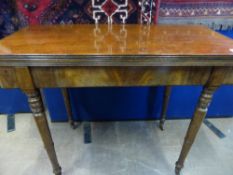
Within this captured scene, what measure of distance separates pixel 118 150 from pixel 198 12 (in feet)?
3.24

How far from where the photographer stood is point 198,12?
3.54 ft

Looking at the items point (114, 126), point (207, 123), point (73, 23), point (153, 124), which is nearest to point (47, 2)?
point (73, 23)

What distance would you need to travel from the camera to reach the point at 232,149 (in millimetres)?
1240

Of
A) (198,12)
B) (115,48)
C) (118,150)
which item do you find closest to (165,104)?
(118,150)

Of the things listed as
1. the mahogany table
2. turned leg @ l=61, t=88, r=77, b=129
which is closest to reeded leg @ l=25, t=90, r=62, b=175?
the mahogany table

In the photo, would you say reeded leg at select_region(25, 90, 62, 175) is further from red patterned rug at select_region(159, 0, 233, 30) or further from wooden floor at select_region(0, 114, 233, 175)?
red patterned rug at select_region(159, 0, 233, 30)

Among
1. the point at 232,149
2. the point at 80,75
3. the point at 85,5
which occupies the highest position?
the point at 85,5

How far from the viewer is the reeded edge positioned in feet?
1.97

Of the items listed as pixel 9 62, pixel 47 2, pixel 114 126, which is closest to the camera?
pixel 9 62

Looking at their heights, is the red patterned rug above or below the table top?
above

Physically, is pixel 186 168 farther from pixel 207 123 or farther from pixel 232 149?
pixel 207 123

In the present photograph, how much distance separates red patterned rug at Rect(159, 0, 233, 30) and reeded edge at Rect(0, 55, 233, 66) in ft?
1.81

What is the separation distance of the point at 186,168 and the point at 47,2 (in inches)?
49.8

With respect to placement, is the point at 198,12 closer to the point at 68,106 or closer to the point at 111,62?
the point at 111,62
